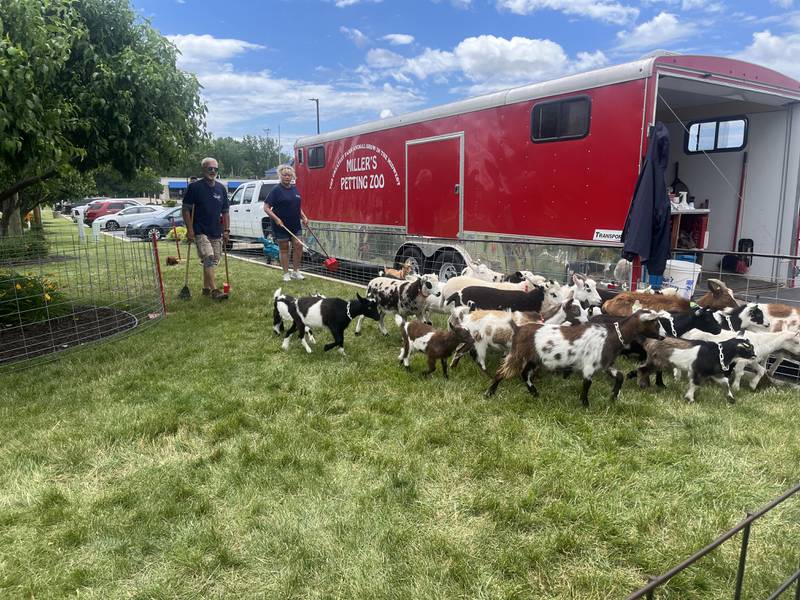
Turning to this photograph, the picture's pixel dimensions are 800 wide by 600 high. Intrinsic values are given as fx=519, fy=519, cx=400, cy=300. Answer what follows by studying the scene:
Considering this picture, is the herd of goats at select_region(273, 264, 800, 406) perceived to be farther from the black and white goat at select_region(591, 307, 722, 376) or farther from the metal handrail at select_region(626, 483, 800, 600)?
the metal handrail at select_region(626, 483, 800, 600)

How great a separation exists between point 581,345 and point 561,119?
417 centimetres

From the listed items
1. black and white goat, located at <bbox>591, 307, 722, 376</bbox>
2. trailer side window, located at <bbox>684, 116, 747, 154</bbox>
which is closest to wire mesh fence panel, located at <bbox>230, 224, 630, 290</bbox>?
black and white goat, located at <bbox>591, 307, 722, 376</bbox>

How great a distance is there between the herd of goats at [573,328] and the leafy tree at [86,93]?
124 inches

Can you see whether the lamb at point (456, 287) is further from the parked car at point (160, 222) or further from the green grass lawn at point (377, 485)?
the parked car at point (160, 222)

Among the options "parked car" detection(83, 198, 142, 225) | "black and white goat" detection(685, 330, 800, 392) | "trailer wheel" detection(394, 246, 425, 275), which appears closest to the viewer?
"black and white goat" detection(685, 330, 800, 392)

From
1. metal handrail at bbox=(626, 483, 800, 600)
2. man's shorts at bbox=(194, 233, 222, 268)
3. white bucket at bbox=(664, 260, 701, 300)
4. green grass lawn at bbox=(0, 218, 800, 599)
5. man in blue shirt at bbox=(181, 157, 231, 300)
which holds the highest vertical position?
man in blue shirt at bbox=(181, 157, 231, 300)

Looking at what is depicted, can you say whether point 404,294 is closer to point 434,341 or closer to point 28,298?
point 434,341

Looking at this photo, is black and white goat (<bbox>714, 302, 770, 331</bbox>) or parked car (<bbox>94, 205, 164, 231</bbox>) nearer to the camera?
black and white goat (<bbox>714, 302, 770, 331</bbox>)

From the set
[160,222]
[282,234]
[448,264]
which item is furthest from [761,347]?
[160,222]

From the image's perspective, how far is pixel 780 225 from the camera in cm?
777

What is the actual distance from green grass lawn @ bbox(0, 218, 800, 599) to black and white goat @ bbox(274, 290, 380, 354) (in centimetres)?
65

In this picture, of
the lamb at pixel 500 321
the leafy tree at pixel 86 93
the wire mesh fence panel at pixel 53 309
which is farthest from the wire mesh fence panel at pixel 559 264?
the leafy tree at pixel 86 93

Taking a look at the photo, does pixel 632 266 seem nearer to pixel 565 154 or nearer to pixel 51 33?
pixel 565 154

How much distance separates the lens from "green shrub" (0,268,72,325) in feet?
23.9
